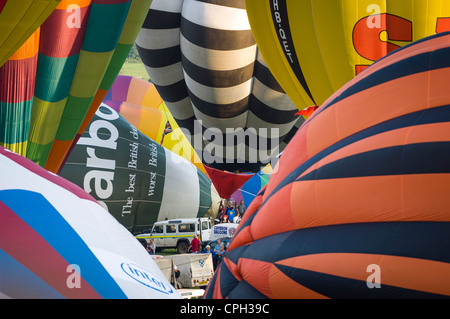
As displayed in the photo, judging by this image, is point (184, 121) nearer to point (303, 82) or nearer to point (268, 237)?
point (303, 82)

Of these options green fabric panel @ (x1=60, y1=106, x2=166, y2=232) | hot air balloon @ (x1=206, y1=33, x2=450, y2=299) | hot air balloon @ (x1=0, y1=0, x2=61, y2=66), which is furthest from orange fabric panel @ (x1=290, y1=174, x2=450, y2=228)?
green fabric panel @ (x1=60, y1=106, x2=166, y2=232)

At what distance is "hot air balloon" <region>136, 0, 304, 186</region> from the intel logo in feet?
17.6

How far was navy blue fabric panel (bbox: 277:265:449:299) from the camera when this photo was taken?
1.83m

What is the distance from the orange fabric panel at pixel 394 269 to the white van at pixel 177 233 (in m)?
8.87

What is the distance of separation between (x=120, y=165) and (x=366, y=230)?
743cm

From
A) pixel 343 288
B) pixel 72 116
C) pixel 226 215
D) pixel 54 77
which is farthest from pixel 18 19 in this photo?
pixel 226 215

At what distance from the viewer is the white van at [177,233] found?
1081cm

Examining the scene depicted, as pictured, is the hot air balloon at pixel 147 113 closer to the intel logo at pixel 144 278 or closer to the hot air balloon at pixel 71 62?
the hot air balloon at pixel 71 62

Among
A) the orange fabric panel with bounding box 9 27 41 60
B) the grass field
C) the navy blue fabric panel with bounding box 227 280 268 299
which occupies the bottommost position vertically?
the navy blue fabric panel with bounding box 227 280 268 299

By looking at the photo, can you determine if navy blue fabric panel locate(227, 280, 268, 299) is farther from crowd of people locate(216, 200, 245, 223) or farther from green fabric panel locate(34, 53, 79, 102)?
crowd of people locate(216, 200, 245, 223)

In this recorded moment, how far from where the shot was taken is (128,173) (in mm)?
9203

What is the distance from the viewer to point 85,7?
Answer: 193 inches

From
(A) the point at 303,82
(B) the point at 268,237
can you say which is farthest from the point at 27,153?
(B) the point at 268,237

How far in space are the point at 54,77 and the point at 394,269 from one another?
401cm
